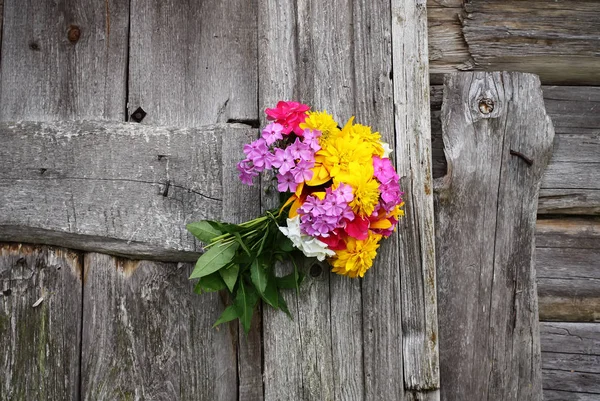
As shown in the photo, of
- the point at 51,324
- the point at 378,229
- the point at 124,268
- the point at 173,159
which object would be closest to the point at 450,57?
the point at 378,229

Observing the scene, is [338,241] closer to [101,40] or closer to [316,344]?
[316,344]

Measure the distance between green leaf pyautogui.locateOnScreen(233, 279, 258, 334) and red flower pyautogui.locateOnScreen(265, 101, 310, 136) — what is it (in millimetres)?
404

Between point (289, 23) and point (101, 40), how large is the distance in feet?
1.85

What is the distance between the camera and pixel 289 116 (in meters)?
1.27

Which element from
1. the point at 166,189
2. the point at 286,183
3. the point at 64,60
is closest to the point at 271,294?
the point at 286,183

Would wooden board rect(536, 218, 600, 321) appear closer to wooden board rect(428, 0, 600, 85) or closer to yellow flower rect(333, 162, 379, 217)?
wooden board rect(428, 0, 600, 85)

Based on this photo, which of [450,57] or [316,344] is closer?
[316,344]

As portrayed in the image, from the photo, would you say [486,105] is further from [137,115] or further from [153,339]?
[153,339]

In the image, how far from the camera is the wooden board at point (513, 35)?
1.59m

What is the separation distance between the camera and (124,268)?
4.82 ft

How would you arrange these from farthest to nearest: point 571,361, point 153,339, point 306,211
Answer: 1. point 571,361
2. point 153,339
3. point 306,211

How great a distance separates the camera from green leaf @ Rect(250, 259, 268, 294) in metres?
1.28

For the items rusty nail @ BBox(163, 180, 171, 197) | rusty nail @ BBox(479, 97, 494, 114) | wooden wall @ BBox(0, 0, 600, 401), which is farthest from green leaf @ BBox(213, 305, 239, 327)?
rusty nail @ BBox(479, 97, 494, 114)

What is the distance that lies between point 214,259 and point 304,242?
0.22 metres
